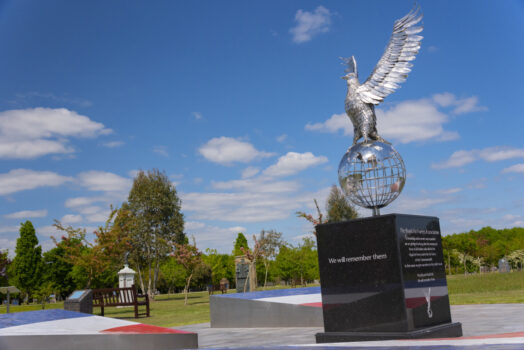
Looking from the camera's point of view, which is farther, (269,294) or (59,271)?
(59,271)

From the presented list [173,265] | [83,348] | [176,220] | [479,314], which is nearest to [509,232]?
[173,265]

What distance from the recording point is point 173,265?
58312 millimetres

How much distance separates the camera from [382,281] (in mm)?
6367

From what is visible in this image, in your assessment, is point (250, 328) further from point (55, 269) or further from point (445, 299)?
point (55, 269)

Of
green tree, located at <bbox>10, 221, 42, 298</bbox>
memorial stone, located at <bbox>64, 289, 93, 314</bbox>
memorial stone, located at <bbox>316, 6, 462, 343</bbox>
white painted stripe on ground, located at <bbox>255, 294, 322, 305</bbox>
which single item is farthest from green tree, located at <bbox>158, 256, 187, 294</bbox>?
memorial stone, located at <bbox>316, 6, 462, 343</bbox>

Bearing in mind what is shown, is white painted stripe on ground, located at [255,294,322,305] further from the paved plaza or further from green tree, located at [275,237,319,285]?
green tree, located at [275,237,319,285]

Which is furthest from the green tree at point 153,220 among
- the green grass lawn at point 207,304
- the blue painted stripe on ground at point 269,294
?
the blue painted stripe on ground at point 269,294

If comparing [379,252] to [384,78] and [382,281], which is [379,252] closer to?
[382,281]

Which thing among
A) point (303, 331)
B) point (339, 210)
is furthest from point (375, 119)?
point (339, 210)

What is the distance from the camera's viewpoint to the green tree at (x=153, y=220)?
139 feet

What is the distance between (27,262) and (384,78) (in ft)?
161

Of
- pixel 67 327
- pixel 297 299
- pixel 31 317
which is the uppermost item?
pixel 31 317

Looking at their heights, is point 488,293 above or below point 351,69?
below

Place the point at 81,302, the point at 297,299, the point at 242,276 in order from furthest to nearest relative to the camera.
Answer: the point at 242,276, the point at 81,302, the point at 297,299
